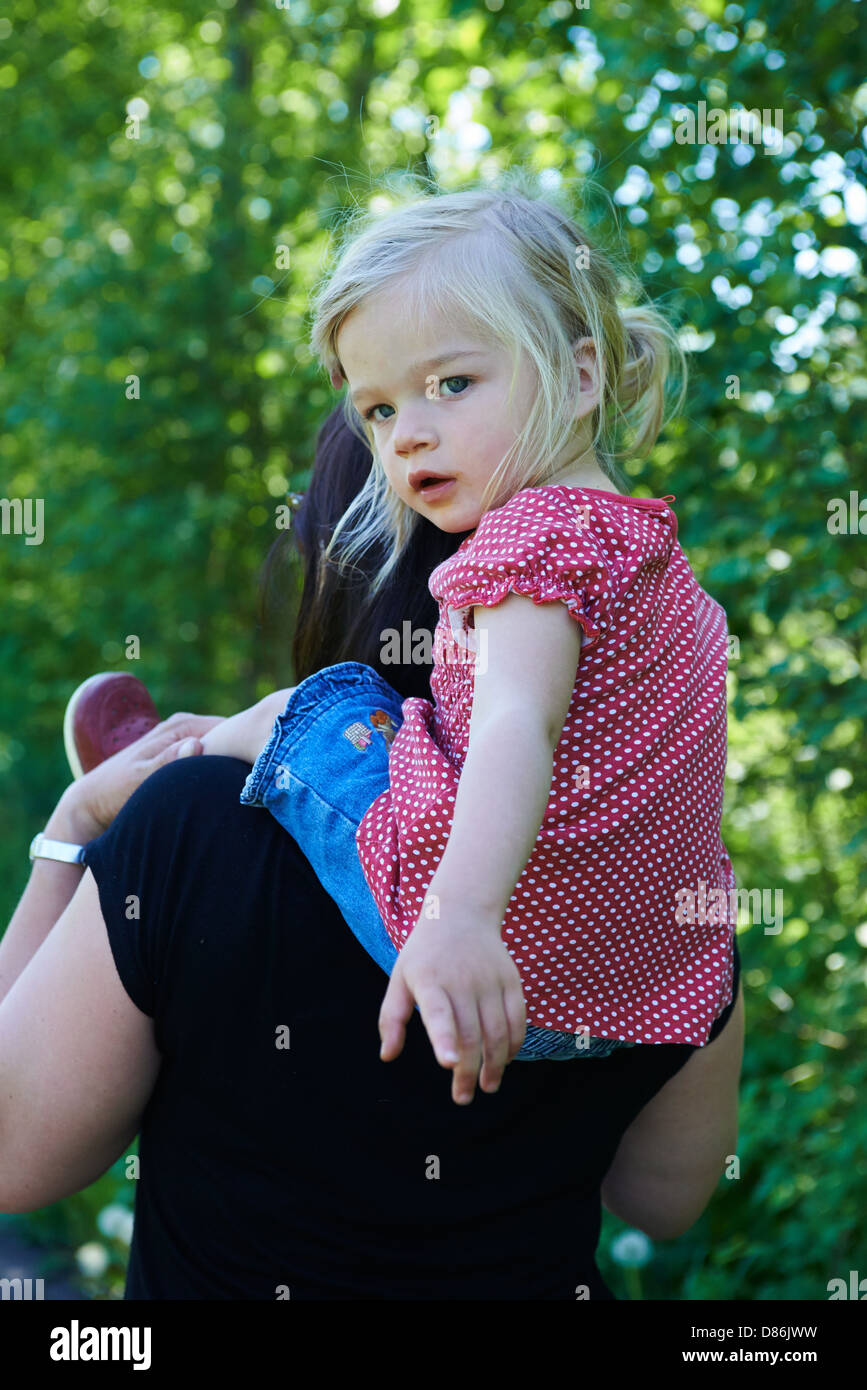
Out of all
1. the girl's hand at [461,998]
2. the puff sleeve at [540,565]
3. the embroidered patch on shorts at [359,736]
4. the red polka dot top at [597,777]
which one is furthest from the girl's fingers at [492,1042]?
the embroidered patch on shorts at [359,736]

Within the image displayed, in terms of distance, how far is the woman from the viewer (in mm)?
1366

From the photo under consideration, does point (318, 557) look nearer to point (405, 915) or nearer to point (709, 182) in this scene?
point (405, 915)

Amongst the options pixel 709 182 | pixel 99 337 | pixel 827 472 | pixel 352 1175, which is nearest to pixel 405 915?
pixel 352 1175

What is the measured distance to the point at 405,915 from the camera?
1.23 metres

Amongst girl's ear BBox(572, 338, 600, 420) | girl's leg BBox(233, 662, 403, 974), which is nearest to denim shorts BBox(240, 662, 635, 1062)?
girl's leg BBox(233, 662, 403, 974)

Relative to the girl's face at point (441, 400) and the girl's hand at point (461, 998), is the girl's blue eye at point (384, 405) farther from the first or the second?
the girl's hand at point (461, 998)

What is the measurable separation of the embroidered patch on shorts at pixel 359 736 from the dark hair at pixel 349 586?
0.70ft

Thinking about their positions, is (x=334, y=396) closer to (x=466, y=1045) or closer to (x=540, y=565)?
(x=540, y=565)

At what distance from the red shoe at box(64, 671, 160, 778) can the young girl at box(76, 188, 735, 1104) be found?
0.40 metres

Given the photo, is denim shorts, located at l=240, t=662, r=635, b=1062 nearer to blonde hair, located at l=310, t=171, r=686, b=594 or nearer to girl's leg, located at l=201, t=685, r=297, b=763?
girl's leg, located at l=201, t=685, r=297, b=763

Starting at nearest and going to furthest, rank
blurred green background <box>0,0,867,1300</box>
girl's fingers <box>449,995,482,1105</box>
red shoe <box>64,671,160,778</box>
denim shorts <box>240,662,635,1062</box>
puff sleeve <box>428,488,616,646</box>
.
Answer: girl's fingers <box>449,995,482,1105</box>
puff sleeve <box>428,488,616,646</box>
denim shorts <box>240,662,635,1062</box>
red shoe <box>64,671,160,778</box>
blurred green background <box>0,0,867,1300</box>

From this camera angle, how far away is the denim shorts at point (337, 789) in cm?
132

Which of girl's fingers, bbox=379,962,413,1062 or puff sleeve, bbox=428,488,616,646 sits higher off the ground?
puff sleeve, bbox=428,488,616,646

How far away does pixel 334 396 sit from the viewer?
4.18 metres
